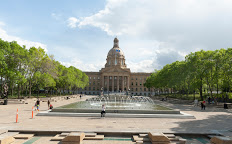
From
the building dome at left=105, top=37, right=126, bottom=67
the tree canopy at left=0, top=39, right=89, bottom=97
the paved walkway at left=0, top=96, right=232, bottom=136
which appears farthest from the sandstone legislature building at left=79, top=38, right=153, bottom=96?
the paved walkway at left=0, top=96, right=232, bottom=136

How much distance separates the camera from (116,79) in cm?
12256

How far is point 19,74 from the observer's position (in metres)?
35.2

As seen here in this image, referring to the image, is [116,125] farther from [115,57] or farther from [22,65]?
[115,57]

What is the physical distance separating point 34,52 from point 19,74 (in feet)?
30.1

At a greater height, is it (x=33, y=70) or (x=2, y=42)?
(x=2, y=42)

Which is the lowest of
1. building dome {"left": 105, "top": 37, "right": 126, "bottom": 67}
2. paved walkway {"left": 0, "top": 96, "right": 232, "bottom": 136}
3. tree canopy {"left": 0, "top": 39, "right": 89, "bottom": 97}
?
paved walkway {"left": 0, "top": 96, "right": 232, "bottom": 136}

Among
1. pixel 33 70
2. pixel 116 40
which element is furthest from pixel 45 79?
pixel 116 40

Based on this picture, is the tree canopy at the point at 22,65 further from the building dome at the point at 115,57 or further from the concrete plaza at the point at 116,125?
the building dome at the point at 115,57

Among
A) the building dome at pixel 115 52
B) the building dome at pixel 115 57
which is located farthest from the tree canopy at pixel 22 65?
the building dome at pixel 115 52

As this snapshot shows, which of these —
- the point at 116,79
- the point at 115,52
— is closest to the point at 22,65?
the point at 116,79

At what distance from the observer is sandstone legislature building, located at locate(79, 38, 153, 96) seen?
4390 inches

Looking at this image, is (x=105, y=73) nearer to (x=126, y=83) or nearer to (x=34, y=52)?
(x=126, y=83)

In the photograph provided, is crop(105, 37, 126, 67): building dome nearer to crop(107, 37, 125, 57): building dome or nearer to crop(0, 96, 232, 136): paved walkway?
crop(107, 37, 125, 57): building dome

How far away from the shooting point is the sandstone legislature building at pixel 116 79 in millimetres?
111500
